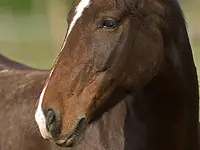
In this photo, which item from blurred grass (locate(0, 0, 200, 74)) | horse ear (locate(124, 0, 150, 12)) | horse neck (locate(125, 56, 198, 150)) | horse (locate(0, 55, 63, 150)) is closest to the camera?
horse ear (locate(124, 0, 150, 12))

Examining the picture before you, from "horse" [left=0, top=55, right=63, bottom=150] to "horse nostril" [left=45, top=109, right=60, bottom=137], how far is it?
28.5 inches

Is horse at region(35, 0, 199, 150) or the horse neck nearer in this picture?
horse at region(35, 0, 199, 150)

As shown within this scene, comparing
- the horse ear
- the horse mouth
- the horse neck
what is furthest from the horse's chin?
the horse ear

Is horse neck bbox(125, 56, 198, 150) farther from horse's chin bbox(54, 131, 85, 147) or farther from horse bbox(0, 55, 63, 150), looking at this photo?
horse bbox(0, 55, 63, 150)

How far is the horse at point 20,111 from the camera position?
11.6 feet

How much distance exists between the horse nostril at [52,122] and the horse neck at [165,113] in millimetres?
523

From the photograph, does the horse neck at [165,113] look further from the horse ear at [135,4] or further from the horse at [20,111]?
the horse at [20,111]

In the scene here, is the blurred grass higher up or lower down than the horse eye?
lower down

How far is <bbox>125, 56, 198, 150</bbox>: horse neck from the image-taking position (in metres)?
3.02

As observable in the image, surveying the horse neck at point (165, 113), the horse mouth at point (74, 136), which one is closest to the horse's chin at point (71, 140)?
the horse mouth at point (74, 136)

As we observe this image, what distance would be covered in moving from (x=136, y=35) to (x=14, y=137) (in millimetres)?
1251

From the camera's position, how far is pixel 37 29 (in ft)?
50.0

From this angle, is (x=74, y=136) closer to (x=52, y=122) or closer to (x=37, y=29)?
(x=52, y=122)

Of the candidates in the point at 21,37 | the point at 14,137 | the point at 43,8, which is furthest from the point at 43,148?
the point at 43,8
